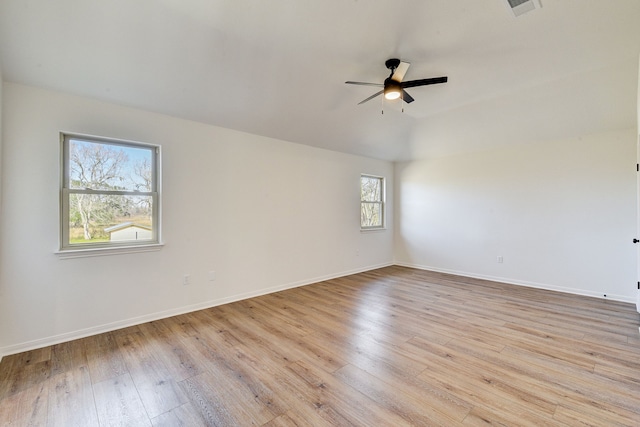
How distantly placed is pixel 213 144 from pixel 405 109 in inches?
114

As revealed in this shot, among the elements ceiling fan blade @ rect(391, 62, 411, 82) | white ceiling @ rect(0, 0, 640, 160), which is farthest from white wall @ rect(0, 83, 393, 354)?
ceiling fan blade @ rect(391, 62, 411, 82)

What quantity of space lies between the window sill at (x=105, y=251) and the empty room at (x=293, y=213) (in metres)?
0.02

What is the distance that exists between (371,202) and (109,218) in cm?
480

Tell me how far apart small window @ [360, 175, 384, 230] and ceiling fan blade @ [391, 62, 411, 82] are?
3.28 m

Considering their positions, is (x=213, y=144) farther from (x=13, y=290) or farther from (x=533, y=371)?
(x=533, y=371)

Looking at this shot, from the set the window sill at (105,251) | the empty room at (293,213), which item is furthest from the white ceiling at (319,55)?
the window sill at (105,251)

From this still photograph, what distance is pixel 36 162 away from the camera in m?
2.70

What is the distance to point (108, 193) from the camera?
3137mm

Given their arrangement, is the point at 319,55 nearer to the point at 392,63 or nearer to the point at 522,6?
the point at 392,63

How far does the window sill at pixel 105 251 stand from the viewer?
284cm

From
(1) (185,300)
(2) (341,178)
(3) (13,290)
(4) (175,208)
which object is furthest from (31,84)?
(2) (341,178)

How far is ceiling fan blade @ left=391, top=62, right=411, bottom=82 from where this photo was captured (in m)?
2.63

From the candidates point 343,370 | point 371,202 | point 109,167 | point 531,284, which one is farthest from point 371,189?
point 109,167

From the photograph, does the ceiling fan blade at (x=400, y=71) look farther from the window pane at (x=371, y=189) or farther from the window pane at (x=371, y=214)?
the window pane at (x=371, y=214)
